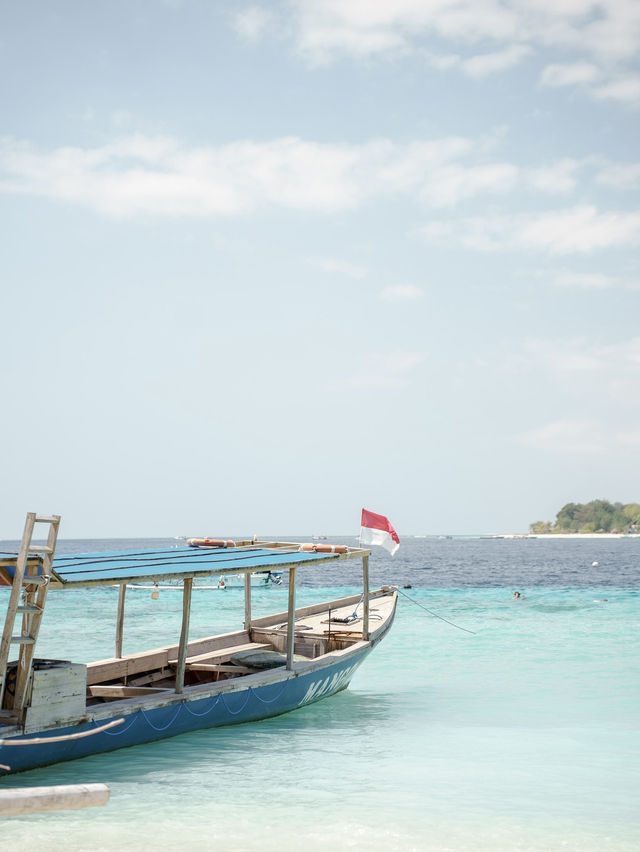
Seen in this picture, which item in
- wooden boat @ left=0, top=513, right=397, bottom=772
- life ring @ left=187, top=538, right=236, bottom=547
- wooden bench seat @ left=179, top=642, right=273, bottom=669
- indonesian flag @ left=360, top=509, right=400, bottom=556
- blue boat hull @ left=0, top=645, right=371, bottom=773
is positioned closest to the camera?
wooden boat @ left=0, top=513, right=397, bottom=772

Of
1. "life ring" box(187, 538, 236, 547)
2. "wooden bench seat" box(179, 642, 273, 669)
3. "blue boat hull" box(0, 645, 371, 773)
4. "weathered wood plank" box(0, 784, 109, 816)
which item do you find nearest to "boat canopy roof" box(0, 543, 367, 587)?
"life ring" box(187, 538, 236, 547)

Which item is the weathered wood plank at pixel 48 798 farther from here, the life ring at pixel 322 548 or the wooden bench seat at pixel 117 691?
the life ring at pixel 322 548

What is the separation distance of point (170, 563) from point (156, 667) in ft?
11.3

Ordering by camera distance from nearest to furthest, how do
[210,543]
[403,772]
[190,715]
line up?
1. [403,772]
2. [190,715]
3. [210,543]

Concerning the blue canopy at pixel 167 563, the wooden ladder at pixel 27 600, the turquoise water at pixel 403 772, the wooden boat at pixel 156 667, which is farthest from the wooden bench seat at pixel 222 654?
the wooden ladder at pixel 27 600

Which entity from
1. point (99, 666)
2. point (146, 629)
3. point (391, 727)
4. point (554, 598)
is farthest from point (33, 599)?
point (554, 598)

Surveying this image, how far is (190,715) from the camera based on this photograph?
503 inches

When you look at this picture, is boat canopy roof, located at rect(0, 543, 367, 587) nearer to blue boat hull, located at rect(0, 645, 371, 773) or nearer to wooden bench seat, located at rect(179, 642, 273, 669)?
blue boat hull, located at rect(0, 645, 371, 773)

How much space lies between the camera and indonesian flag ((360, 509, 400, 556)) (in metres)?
19.3

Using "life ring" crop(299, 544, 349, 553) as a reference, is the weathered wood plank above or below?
below

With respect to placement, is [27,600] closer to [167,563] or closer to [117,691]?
[167,563]

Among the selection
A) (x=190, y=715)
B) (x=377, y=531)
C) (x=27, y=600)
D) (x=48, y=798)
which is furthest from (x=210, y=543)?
(x=48, y=798)

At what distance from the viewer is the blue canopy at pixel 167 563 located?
447 inches

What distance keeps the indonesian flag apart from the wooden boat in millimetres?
1827
